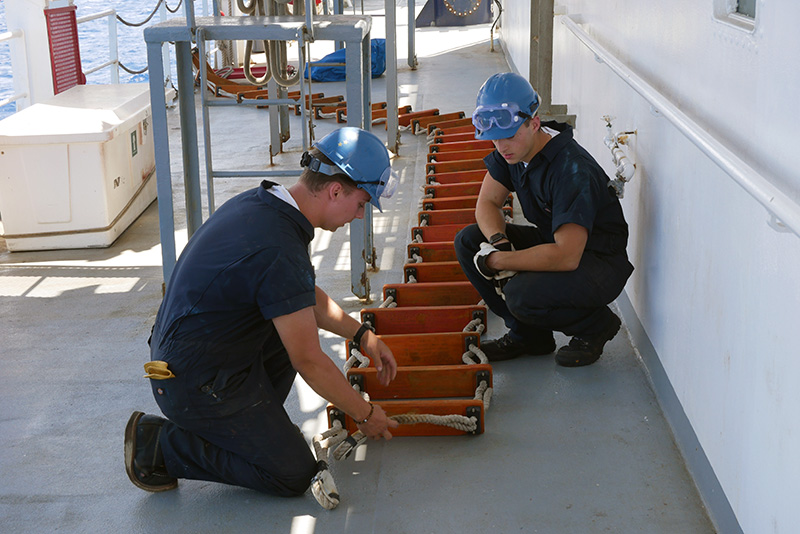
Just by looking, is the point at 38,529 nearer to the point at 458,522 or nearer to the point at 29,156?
the point at 458,522

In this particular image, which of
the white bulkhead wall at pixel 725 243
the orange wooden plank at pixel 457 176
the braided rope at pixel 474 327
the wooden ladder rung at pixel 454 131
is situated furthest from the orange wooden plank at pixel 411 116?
the braided rope at pixel 474 327

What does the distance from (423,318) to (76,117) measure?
349 cm

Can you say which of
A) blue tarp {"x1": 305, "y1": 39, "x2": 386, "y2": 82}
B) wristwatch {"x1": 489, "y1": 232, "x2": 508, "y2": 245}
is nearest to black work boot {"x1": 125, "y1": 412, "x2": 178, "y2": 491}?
wristwatch {"x1": 489, "y1": 232, "x2": 508, "y2": 245}

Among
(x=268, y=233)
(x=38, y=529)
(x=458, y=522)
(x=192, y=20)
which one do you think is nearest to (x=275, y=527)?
(x=458, y=522)

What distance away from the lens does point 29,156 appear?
19.6ft

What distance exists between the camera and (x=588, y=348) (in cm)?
396

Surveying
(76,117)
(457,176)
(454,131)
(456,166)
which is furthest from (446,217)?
(76,117)

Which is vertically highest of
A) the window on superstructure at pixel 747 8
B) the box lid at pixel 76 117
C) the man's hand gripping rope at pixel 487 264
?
the window on superstructure at pixel 747 8

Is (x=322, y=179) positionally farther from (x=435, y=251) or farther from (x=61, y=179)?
(x=61, y=179)

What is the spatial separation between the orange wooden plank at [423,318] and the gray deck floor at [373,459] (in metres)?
0.23

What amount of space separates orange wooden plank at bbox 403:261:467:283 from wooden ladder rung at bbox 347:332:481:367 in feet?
3.24

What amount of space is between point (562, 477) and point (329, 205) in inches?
51.9

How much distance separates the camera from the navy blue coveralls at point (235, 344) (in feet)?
9.06

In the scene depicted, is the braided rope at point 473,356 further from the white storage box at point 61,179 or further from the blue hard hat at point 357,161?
the white storage box at point 61,179
